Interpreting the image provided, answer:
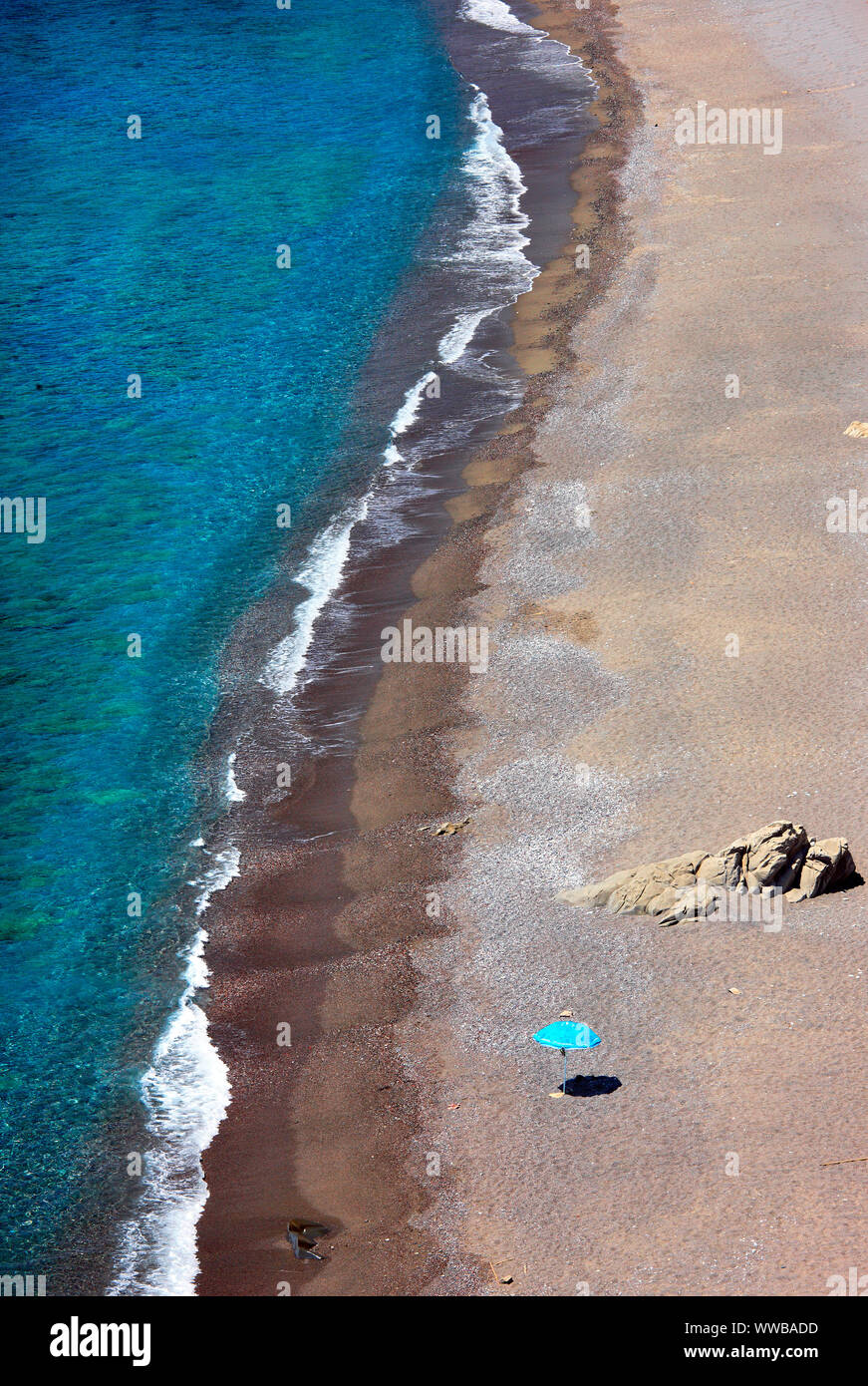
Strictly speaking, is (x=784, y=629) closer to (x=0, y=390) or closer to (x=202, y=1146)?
(x=202, y=1146)

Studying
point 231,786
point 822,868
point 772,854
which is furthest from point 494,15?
point 822,868

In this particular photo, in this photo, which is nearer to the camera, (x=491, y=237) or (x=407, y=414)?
(x=407, y=414)

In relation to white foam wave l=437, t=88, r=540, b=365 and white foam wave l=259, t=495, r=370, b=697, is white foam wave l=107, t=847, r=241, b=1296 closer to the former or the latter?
white foam wave l=259, t=495, r=370, b=697

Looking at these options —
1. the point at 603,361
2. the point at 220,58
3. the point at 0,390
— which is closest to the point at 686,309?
the point at 603,361

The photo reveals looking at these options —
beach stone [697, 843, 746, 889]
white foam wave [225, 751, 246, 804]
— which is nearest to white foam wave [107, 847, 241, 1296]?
white foam wave [225, 751, 246, 804]

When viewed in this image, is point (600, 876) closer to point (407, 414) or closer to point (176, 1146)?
point (176, 1146)

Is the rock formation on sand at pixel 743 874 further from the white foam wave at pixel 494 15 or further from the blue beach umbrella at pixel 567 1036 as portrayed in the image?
the white foam wave at pixel 494 15
